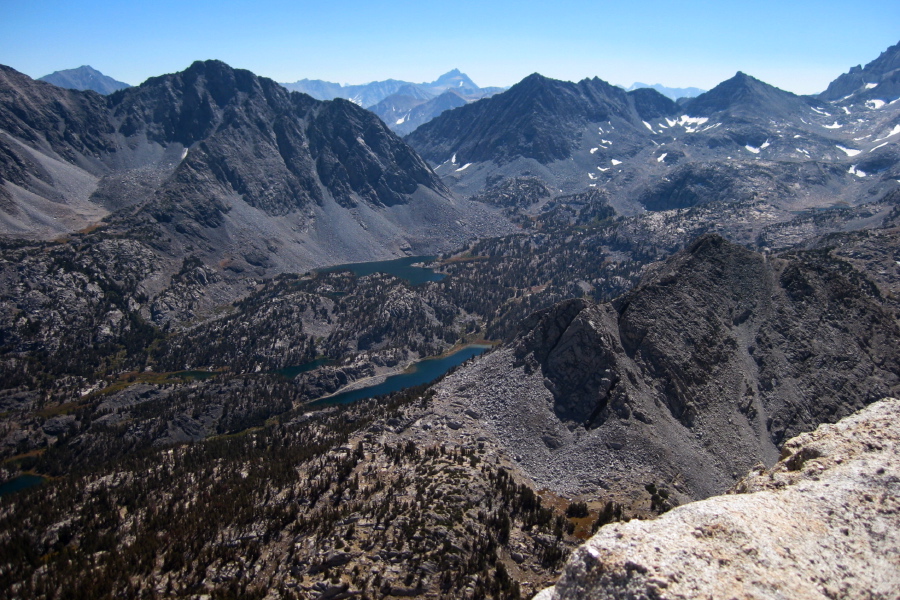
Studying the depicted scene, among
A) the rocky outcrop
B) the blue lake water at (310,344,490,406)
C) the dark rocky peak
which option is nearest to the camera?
the rocky outcrop

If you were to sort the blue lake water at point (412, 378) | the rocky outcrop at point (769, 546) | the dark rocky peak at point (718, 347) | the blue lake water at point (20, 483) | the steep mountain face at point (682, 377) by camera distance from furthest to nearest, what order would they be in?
the blue lake water at point (412, 378)
the blue lake water at point (20, 483)
the dark rocky peak at point (718, 347)
the steep mountain face at point (682, 377)
the rocky outcrop at point (769, 546)

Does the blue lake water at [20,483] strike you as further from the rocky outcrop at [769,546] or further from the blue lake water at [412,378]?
the rocky outcrop at [769,546]

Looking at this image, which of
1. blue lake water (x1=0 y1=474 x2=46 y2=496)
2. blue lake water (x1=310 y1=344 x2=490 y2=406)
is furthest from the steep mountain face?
blue lake water (x1=0 y1=474 x2=46 y2=496)

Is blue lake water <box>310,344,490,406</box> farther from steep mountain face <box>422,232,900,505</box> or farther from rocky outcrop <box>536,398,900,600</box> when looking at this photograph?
rocky outcrop <box>536,398,900,600</box>

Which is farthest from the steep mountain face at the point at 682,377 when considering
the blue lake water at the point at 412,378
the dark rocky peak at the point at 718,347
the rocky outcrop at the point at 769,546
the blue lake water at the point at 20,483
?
the blue lake water at the point at 20,483

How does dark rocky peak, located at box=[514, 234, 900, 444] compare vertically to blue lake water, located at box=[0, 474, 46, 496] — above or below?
above

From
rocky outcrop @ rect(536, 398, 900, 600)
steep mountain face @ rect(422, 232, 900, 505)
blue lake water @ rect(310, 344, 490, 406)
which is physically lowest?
blue lake water @ rect(310, 344, 490, 406)

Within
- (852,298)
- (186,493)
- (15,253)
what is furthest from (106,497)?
(15,253)

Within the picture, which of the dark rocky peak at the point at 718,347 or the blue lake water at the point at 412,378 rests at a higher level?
the dark rocky peak at the point at 718,347
